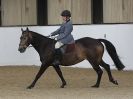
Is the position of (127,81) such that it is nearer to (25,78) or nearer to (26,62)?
(25,78)

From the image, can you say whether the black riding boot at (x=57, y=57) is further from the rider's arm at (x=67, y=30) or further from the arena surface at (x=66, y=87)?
the arena surface at (x=66, y=87)

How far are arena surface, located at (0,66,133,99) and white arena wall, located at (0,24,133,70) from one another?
2.17 ft

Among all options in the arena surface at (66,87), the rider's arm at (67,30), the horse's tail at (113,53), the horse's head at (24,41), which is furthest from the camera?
the horse's tail at (113,53)

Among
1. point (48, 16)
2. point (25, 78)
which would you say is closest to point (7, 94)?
point (25, 78)

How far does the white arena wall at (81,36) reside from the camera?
17.0 m

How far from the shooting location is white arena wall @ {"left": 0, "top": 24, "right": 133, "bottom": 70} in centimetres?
1705

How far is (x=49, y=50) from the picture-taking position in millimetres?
12891

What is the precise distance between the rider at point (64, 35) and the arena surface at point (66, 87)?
76 cm

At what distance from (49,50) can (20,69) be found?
17.9 ft

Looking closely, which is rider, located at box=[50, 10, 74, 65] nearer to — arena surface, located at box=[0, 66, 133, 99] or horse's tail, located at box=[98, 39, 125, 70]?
arena surface, located at box=[0, 66, 133, 99]

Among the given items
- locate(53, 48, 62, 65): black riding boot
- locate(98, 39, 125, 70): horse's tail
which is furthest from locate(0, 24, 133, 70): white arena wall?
locate(53, 48, 62, 65): black riding boot

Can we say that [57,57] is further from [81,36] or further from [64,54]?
[81,36]

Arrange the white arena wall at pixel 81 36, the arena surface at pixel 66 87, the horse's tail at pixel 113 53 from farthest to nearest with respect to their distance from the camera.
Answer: the white arena wall at pixel 81 36 < the horse's tail at pixel 113 53 < the arena surface at pixel 66 87

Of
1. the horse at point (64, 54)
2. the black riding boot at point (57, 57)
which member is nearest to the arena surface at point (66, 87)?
the horse at point (64, 54)
